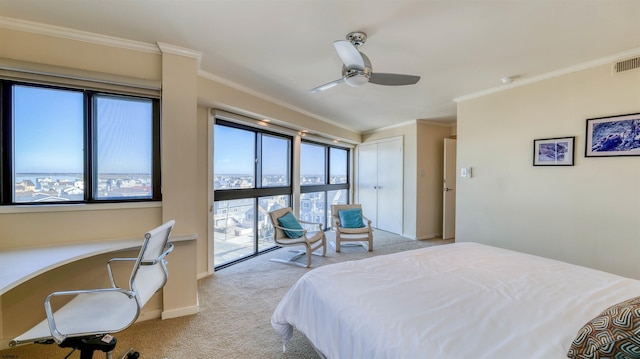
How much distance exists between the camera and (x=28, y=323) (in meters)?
1.90

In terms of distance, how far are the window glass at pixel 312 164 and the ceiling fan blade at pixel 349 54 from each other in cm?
324

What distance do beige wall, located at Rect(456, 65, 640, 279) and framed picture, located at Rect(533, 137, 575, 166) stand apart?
0.05m

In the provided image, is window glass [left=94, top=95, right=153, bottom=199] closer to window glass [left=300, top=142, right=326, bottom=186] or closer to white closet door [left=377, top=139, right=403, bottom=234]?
window glass [left=300, top=142, right=326, bottom=186]

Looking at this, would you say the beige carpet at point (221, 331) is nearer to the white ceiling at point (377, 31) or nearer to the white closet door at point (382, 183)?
the white ceiling at point (377, 31)

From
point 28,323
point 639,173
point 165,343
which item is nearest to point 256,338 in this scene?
point 165,343

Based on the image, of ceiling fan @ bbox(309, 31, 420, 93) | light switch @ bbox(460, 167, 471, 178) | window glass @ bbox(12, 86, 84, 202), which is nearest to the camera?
ceiling fan @ bbox(309, 31, 420, 93)

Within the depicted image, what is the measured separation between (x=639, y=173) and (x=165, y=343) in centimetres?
414

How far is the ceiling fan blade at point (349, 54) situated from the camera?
5.66 feet

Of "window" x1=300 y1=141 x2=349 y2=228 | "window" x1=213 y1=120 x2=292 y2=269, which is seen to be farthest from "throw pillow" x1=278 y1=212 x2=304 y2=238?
"window" x1=300 y1=141 x2=349 y2=228

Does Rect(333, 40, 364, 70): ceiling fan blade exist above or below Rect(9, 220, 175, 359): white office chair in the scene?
above

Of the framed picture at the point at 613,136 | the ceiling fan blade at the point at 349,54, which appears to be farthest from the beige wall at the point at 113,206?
the framed picture at the point at 613,136

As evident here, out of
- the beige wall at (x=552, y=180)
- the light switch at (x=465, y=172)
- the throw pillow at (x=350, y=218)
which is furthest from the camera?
the throw pillow at (x=350, y=218)

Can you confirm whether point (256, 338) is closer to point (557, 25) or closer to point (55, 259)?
point (55, 259)

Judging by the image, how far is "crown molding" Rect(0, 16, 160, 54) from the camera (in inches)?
71.5
